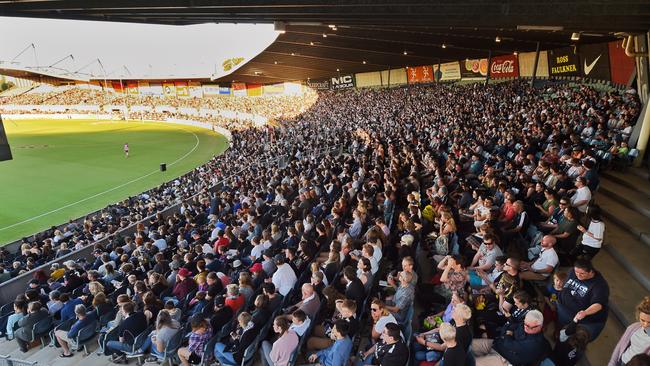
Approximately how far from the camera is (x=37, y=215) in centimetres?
2092

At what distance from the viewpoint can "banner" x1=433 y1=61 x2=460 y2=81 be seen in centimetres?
3756

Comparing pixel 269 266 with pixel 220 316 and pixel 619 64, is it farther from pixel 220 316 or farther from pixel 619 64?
pixel 619 64

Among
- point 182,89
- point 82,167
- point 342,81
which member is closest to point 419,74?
point 342,81

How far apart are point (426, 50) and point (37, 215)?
25.5 m

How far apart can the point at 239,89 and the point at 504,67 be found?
46.5 meters

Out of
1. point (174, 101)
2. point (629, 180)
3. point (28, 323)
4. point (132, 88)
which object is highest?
point (132, 88)

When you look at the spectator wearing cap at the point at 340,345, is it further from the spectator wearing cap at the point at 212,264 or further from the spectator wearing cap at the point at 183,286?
the spectator wearing cap at the point at 212,264

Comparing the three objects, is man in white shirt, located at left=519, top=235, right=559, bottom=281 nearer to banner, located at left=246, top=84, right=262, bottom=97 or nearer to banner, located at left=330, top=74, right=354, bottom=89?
banner, located at left=330, top=74, right=354, bottom=89

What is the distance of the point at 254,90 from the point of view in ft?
223

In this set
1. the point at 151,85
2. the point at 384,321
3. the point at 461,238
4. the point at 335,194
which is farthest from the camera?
the point at 151,85

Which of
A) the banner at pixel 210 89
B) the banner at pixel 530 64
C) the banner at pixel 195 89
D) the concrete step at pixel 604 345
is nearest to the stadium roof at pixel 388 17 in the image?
the banner at pixel 530 64

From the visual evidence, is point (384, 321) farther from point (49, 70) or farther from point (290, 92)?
point (49, 70)

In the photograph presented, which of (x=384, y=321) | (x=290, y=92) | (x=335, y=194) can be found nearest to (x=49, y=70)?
(x=290, y=92)

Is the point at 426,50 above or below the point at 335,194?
above
